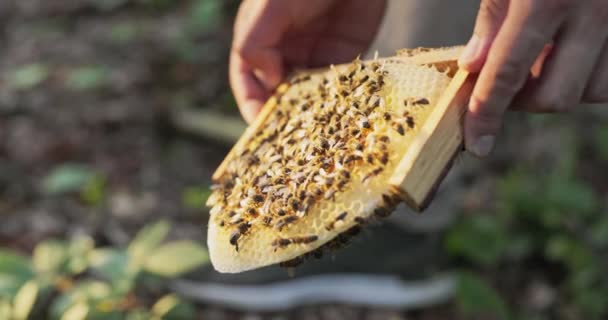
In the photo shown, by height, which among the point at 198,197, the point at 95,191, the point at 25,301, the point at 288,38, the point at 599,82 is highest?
the point at 288,38

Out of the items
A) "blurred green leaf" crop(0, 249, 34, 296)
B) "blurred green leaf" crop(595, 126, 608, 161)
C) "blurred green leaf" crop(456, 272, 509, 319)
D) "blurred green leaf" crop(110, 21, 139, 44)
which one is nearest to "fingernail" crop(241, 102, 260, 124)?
"blurred green leaf" crop(0, 249, 34, 296)

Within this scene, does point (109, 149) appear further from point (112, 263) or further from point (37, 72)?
point (112, 263)

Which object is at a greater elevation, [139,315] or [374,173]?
[374,173]

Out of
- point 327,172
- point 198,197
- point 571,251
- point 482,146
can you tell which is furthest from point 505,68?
point 198,197

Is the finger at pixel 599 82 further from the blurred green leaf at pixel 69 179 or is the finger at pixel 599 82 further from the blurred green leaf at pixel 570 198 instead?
the blurred green leaf at pixel 69 179

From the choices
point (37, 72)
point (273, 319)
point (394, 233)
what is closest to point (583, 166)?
point (394, 233)

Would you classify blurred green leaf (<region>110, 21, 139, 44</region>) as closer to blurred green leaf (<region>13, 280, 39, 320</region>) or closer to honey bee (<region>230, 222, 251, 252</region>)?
blurred green leaf (<region>13, 280, 39, 320</region>)

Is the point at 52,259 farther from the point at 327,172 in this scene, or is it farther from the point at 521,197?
the point at 521,197
